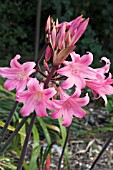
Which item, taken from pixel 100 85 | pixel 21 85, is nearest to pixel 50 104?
pixel 21 85

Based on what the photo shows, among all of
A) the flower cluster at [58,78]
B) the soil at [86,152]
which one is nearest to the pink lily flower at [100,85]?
the flower cluster at [58,78]

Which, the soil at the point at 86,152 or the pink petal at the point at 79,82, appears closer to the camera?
the pink petal at the point at 79,82

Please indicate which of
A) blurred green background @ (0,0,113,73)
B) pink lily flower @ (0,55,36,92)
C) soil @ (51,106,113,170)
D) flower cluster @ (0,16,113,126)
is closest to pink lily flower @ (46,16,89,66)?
flower cluster @ (0,16,113,126)

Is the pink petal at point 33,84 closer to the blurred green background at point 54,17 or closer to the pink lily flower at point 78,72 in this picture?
the pink lily flower at point 78,72

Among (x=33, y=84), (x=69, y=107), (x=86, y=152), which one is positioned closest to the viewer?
(x=33, y=84)

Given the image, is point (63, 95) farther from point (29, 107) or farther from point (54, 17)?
point (54, 17)

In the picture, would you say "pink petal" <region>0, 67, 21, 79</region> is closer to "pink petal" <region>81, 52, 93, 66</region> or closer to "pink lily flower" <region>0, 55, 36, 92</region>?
"pink lily flower" <region>0, 55, 36, 92</region>

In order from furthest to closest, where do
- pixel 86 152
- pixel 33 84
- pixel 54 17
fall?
pixel 54 17
pixel 86 152
pixel 33 84

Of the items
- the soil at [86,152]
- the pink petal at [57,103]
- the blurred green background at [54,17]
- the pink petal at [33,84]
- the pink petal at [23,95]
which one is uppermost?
the blurred green background at [54,17]
